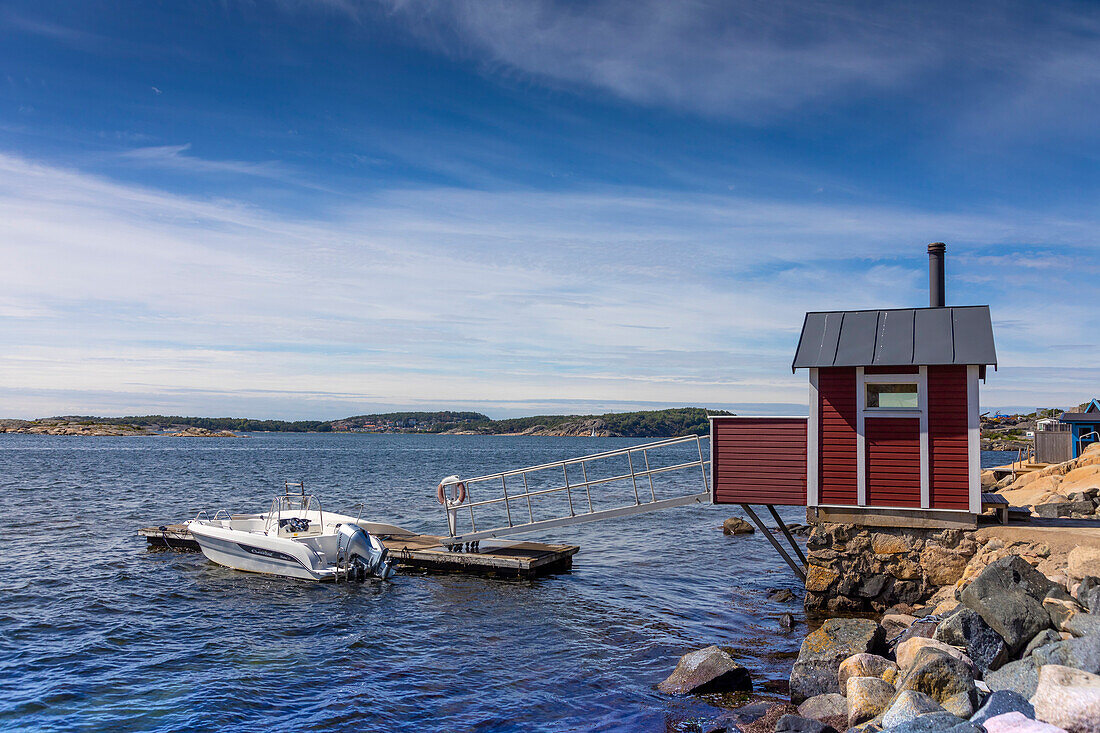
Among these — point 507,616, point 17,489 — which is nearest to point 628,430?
point 17,489

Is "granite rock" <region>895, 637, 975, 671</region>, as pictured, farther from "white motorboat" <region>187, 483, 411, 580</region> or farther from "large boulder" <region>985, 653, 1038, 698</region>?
"white motorboat" <region>187, 483, 411, 580</region>

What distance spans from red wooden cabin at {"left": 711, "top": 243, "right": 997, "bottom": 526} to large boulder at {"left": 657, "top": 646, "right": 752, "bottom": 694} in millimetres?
4050

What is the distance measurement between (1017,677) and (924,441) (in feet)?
18.7

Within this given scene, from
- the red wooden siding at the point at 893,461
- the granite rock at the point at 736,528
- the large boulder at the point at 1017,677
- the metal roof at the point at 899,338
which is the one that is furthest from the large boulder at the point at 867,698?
the granite rock at the point at 736,528

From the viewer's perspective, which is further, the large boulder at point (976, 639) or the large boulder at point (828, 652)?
the large boulder at point (828, 652)

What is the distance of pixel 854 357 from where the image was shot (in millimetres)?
13273

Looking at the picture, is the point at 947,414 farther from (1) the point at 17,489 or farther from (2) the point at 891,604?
(1) the point at 17,489

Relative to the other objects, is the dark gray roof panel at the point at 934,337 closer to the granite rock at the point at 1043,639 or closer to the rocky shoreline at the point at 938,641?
the rocky shoreline at the point at 938,641

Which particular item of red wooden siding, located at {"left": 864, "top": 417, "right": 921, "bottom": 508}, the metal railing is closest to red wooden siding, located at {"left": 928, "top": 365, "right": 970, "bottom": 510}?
red wooden siding, located at {"left": 864, "top": 417, "right": 921, "bottom": 508}

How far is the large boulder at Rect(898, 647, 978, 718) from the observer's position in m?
7.46

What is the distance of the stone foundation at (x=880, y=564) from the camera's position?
12.7 m

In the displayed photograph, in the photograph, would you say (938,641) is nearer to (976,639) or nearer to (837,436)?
(976,639)

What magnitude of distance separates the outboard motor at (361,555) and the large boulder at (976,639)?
41.3ft

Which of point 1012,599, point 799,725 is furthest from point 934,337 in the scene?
point 799,725
